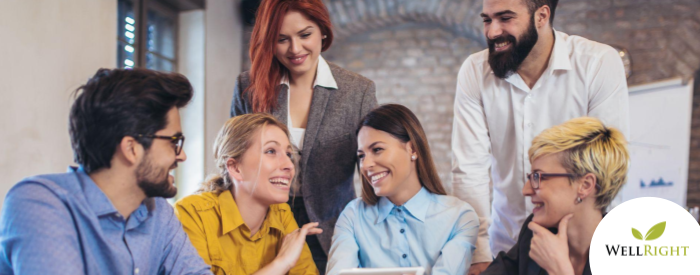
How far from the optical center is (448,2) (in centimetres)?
476

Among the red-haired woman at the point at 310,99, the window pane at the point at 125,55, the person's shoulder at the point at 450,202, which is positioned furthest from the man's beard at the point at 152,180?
the window pane at the point at 125,55

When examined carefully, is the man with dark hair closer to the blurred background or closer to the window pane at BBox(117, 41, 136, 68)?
the blurred background

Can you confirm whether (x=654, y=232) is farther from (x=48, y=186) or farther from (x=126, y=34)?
(x=126, y=34)

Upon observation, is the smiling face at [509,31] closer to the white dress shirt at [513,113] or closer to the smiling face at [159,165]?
the white dress shirt at [513,113]

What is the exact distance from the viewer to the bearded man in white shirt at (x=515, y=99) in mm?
1954

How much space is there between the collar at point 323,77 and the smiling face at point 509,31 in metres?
0.63

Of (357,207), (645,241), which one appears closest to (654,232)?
(645,241)

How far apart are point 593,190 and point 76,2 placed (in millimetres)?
2944

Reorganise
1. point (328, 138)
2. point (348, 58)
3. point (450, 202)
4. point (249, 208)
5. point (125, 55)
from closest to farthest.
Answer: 1. point (249, 208)
2. point (450, 202)
3. point (328, 138)
4. point (125, 55)
5. point (348, 58)

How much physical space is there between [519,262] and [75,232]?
49.1 inches

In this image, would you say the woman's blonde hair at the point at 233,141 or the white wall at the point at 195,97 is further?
the white wall at the point at 195,97

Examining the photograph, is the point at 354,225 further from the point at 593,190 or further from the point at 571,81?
the point at 571,81

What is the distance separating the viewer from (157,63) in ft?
15.1

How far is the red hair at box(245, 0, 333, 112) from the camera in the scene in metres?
2.03
